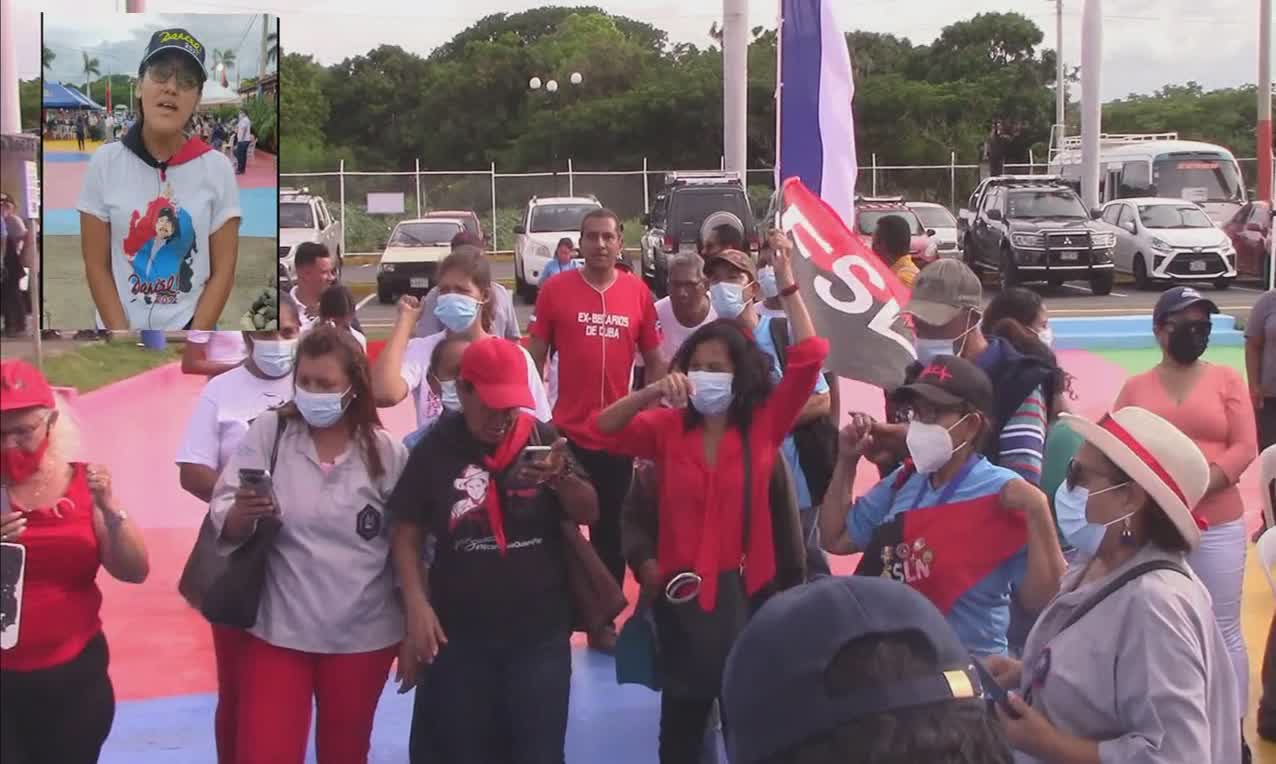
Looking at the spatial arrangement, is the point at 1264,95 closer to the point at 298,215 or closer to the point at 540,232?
the point at 540,232

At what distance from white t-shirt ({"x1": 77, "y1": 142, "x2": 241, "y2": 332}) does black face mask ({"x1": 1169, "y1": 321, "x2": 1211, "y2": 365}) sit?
11.0ft

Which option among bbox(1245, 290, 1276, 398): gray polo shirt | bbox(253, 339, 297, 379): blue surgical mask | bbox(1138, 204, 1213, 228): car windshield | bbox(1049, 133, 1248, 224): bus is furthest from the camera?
bbox(1049, 133, 1248, 224): bus

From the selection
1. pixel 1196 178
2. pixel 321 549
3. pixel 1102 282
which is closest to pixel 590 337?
pixel 321 549

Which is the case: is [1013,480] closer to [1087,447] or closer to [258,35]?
[1087,447]

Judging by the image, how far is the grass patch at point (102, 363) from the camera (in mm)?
14758

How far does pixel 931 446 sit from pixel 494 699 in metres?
1.45

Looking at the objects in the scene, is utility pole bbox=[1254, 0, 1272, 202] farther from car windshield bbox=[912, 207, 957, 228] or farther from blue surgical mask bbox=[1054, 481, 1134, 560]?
blue surgical mask bbox=[1054, 481, 1134, 560]

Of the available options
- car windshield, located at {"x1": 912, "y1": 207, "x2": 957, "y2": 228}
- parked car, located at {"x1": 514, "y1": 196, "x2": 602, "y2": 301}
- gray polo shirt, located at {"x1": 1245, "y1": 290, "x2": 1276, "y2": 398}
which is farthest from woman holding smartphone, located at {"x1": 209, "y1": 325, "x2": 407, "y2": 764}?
car windshield, located at {"x1": 912, "y1": 207, "x2": 957, "y2": 228}

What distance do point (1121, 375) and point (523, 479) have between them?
467 inches

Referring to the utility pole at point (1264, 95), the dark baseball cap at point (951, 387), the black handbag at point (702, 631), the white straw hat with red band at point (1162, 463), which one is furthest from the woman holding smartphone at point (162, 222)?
the utility pole at point (1264, 95)

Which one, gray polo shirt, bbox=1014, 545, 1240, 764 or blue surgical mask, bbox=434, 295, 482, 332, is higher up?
blue surgical mask, bbox=434, 295, 482, 332

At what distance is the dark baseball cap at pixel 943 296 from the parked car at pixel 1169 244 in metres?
21.6

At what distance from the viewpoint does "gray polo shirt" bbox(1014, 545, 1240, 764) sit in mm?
2910

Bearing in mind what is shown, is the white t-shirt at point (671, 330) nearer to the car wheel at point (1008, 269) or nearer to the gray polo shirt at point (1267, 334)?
the gray polo shirt at point (1267, 334)
